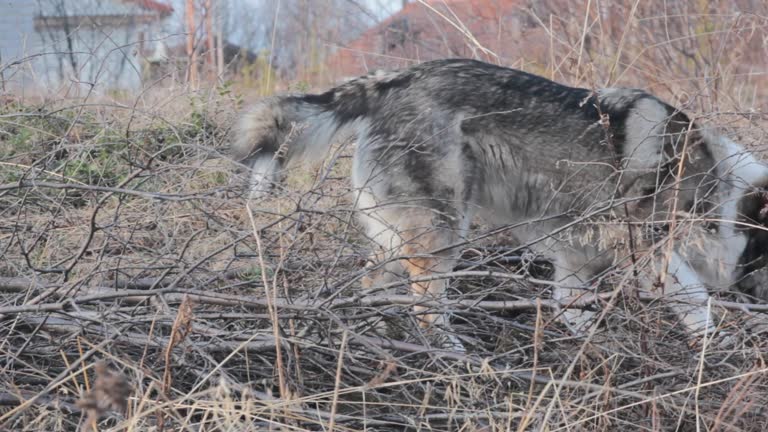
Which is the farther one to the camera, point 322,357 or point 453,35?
point 453,35

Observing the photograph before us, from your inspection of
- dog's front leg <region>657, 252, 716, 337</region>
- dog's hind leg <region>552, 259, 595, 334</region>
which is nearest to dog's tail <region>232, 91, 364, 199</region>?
dog's hind leg <region>552, 259, 595, 334</region>

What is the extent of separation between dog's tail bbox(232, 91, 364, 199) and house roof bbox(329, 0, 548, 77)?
10.3ft

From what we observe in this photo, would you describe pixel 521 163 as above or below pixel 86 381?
above

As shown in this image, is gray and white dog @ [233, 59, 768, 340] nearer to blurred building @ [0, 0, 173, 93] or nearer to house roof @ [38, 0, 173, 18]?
blurred building @ [0, 0, 173, 93]

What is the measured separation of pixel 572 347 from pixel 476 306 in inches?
14.4

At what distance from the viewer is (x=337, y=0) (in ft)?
32.4

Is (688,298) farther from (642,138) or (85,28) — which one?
(85,28)

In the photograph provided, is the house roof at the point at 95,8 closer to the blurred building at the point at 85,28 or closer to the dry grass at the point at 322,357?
the blurred building at the point at 85,28

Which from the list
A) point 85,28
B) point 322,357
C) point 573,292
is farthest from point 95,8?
point 322,357

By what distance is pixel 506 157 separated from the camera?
360cm

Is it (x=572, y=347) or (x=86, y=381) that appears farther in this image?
(x=572, y=347)

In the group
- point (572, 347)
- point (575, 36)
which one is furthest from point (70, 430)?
point (575, 36)

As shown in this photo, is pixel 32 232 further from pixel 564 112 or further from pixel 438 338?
pixel 564 112

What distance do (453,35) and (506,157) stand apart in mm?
5755
